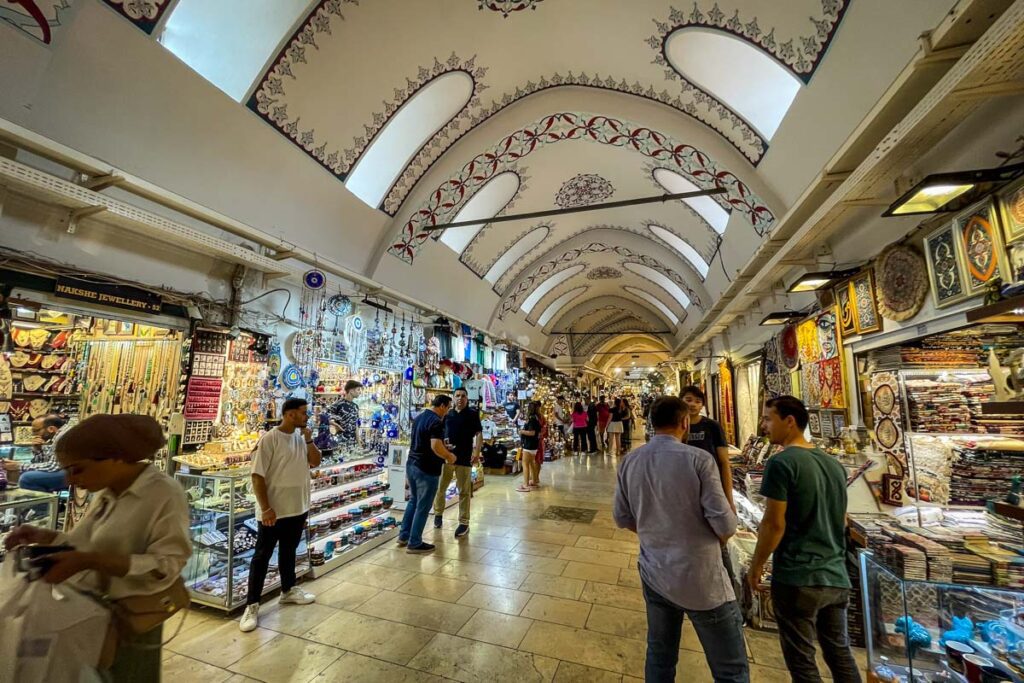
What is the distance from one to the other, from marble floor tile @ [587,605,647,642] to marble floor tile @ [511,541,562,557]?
3.80ft

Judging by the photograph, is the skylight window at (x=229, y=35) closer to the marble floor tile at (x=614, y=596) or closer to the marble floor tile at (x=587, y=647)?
the marble floor tile at (x=587, y=647)

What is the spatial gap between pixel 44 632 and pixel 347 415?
4.15m

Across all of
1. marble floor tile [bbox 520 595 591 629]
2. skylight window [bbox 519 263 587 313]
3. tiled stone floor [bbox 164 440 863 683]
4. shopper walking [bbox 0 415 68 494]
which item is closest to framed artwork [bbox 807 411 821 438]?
tiled stone floor [bbox 164 440 863 683]

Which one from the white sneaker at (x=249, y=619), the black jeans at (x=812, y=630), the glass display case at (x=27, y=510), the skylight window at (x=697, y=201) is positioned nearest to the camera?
the black jeans at (x=812, y=630)

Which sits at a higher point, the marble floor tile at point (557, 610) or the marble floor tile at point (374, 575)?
the marble floor tile at point (557, 610)

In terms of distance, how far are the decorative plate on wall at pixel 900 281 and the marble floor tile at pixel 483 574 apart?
12.7 ft

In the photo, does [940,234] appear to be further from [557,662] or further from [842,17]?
[557,662]

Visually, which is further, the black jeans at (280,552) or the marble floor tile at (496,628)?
the black jeans at (280,552)

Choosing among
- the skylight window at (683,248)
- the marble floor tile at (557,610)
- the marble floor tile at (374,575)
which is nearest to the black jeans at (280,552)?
the marble floor tile at (374,575)

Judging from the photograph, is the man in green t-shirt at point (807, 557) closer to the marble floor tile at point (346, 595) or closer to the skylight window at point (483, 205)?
the marble floor tile at point (346, 595)

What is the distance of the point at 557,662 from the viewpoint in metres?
2.50

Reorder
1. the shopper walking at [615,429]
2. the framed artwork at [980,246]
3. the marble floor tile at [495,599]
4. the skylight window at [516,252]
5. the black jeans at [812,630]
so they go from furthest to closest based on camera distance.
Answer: the shopper walking at [615,429] < the skylight window at [516,252] < the marble floor tile at [495,599] < the framed artwork at [980,246] < the black jeans at [812,630]

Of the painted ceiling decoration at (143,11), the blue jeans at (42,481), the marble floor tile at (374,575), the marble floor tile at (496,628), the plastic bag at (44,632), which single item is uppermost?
the painted ceiling decoration at (143,11)

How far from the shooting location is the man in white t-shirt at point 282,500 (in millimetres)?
2982
